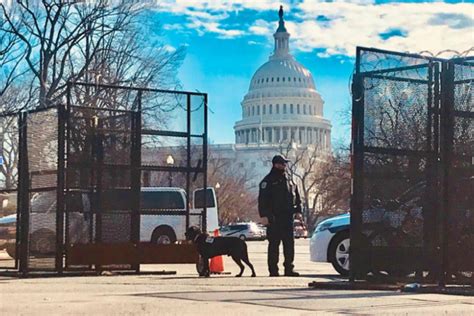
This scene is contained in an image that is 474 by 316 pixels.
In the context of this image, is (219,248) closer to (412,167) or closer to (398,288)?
(412,167)

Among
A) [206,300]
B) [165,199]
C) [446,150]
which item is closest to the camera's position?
[206,300]

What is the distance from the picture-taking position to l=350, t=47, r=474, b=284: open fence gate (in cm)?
1090

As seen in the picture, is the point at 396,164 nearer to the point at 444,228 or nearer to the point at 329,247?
the point at 444,228

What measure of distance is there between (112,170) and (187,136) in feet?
6.31

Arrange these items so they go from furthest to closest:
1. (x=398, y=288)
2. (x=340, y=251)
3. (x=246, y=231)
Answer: (x=246, y=231) < (x=340, y=251) < (x=398, y=288)

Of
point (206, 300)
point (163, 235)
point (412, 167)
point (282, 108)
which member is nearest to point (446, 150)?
point (412, 167)

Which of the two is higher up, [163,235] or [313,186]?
[313,186]

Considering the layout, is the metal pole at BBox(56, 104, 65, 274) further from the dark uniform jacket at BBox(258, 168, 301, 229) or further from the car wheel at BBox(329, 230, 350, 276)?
the car wheel at BBox(329, 230, 350, 276)

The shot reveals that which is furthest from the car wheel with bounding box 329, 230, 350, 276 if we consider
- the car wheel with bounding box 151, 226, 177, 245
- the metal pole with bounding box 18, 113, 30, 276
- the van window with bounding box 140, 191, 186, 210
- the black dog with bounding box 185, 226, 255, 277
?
the car wheel with bounding box 151, 226, 177, 245

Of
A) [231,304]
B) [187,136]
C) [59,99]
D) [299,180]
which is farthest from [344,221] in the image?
[299,180]

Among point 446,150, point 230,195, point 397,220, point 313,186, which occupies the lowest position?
point 397,220

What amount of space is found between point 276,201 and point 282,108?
140 metres

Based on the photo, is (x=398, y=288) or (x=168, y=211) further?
(x=168, y=211)

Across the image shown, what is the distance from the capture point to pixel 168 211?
15.3 m
